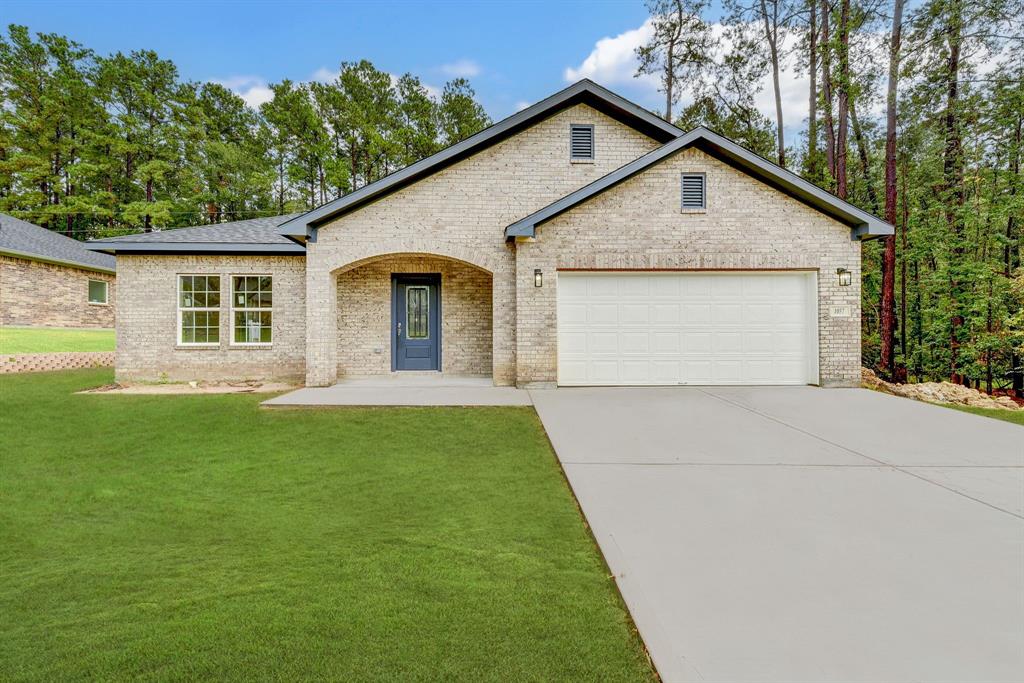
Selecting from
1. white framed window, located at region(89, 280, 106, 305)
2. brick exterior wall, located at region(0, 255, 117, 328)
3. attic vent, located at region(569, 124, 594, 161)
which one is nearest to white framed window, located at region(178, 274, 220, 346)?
brick exterior wall, located at region(0, 255, 117, 328)

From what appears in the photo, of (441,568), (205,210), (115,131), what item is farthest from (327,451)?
(115,131)

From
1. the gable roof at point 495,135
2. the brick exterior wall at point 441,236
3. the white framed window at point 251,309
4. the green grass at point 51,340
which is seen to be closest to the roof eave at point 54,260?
the green grass at point 51,340

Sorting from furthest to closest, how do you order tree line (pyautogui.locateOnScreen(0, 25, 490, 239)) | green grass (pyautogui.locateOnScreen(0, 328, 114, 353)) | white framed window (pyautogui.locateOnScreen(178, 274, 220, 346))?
tree line (pyautogui.locateOnScreen(0, 25, 490, 239)) < green grass (pyautogui.locateOnScreen(0, 328, 114, 353)) < white framed window (pyautogui.locateOnScreen(178, 274, 220, 346))

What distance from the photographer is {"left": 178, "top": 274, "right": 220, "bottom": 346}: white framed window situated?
11.6m

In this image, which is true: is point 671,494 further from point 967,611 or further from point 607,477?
point 967,611

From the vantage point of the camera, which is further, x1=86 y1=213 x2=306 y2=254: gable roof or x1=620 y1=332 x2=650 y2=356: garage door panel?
x1=86 y1=213 x2=306 y2=254: gable roof

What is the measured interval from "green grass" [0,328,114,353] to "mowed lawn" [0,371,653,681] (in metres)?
12.2

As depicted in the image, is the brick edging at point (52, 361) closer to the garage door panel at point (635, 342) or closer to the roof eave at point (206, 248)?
the roof eave at point (206, 248)

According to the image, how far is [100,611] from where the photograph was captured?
8.07 feet

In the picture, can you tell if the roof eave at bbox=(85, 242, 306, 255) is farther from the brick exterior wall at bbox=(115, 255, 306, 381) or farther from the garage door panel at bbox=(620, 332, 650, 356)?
the garage door panel at bbox=(620, 332, 650, 356)

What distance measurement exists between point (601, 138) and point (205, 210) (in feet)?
95.3

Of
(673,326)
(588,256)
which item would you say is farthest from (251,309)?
(673,326)

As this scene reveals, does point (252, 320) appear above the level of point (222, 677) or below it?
above

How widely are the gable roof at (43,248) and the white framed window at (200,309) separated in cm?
770
